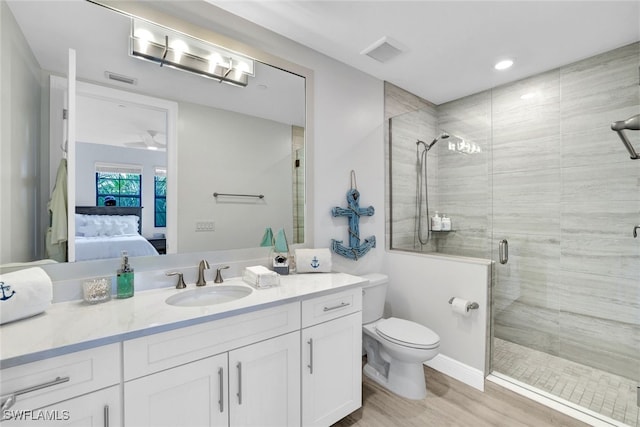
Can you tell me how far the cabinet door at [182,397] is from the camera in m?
1.00

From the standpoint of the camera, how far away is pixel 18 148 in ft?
3.92

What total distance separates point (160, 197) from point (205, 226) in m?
0.29

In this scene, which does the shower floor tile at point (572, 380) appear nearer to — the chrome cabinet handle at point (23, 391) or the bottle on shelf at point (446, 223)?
the bottle on shelf at point (446, 223)

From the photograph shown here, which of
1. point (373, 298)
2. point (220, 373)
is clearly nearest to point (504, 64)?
point (373, 298)

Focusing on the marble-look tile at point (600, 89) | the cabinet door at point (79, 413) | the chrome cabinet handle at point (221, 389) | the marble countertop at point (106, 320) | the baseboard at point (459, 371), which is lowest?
the baseboard at point (459, 371)

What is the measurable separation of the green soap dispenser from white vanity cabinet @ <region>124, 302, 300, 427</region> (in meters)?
0.45

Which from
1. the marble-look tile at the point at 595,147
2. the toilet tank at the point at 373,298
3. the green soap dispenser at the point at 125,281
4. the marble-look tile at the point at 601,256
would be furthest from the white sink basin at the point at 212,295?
the marble-look tile at the point at 595,147

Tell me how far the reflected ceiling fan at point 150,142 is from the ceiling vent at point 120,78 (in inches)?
10.0

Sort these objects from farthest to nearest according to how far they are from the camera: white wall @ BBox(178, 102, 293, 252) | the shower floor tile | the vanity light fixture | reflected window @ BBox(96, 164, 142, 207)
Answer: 1. the shower floor tile
2. white wall @ BBox(178, 102, 293, 252)
3. the vanity light fixture
4. reflected window @ BBox(96, 164, 142, 207)

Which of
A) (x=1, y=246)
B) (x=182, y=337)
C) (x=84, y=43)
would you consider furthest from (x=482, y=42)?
(x=1, y=246)

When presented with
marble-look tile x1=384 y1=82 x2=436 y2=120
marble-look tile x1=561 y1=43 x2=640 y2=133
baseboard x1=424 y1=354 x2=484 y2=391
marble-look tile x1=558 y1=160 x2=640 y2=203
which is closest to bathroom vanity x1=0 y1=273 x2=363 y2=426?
baseboard x1=424 y1=354 x2=484 y2=391

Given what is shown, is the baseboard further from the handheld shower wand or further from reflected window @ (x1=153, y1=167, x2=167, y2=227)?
reflected window @ (x1=153, y1=167, x2=167, y2=227)

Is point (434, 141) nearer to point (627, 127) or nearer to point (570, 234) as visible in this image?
point (627, 127)

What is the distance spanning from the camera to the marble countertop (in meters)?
0.86
